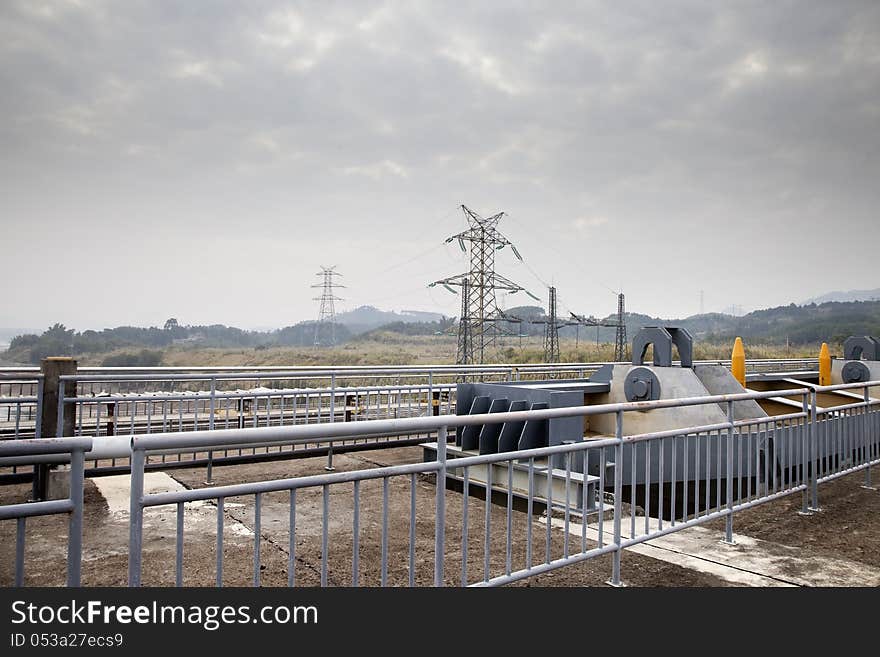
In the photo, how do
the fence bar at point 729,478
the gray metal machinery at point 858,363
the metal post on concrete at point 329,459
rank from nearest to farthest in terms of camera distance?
the fence bar at point 729,478 < the metal post on concrete at point 329,459 < the gray metal machinery at point 858,363

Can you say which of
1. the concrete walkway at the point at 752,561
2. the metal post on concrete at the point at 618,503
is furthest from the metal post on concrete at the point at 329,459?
the metal post on concrete at the point at 618,503

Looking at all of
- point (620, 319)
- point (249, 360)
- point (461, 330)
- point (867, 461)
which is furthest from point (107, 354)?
point (867, 461)

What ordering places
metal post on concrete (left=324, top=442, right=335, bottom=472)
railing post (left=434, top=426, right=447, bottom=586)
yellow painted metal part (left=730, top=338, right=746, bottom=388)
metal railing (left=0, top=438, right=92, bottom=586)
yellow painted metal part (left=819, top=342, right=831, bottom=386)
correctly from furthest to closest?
yellow painted metal part (left=819, top=342, right=831, bottom=386)
yellow painted metal part (left=730, top=338, right=746, bottom=388)
metal post on concrete (left=324, top=442, right=335, bottom=472)
railing post (left=434, top=426, right=447, bottom=586)
metal railing (left=0, top=438, right=92, bottom=586)

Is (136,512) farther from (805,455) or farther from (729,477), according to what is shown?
(805,455)

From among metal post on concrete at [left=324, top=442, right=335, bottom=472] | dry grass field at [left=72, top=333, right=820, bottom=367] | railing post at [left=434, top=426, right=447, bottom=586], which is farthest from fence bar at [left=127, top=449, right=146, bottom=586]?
dry grass field at [left=72, top=333, right=820, bottom=367]

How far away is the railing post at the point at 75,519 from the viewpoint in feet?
8.41

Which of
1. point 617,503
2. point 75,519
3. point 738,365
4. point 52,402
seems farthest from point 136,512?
point 738,365

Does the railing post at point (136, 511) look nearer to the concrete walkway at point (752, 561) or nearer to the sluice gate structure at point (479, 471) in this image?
the sluice gate structure at point (479, 471)

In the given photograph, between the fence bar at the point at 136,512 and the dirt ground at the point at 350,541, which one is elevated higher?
the fence bar at the point at 136,512

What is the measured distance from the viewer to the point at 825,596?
14.7 ft

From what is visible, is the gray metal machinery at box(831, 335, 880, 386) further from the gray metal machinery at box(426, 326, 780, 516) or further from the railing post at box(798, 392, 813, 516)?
the railing post at box(798, 392, 813, 516)

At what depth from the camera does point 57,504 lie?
2523mm

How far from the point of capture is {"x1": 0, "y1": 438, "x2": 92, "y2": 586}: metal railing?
2447 millimetres

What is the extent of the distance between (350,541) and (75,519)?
3.69 metres
